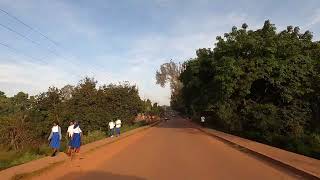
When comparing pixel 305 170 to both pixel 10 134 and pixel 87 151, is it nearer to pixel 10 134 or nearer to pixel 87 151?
pixel 87 151

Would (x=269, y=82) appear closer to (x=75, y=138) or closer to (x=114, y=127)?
(x=114, y=127)

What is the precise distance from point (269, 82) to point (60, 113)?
56.8 feet

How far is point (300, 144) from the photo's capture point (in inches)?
1001

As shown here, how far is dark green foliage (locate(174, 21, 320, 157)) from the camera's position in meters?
35.2

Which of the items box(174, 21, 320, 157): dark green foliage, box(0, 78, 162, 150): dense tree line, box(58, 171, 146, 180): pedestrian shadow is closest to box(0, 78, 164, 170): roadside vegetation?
box(0, 78, 162, 150): dense tree line

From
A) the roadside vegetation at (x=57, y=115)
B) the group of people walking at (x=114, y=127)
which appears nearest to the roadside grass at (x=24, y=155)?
the roadside vegetation at (x=57, y=115)

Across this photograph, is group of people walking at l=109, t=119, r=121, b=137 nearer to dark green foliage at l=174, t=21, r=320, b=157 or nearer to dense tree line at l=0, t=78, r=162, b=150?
dense tree line at l=0, t=78, r=162, b=150

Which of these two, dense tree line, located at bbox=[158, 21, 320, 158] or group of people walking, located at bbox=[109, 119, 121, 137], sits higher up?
dense tree line, located at bbox=[158, 21, 320, 158]

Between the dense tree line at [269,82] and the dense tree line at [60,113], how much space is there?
33.4 ft

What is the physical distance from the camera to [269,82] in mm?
37188

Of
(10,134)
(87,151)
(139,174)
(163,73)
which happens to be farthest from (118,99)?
(163,73)

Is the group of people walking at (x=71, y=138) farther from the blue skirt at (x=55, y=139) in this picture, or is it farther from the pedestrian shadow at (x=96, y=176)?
the pedestrian shadow at (x=96, y=176)

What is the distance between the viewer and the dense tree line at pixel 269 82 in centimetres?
3525

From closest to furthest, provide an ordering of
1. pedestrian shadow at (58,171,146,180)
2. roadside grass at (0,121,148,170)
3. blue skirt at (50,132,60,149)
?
1. pedestrian shadow at (58,171,146,180)
2. roadside grass at (0,121,148,170)
3. blue skirt at (50,132,60,149)
